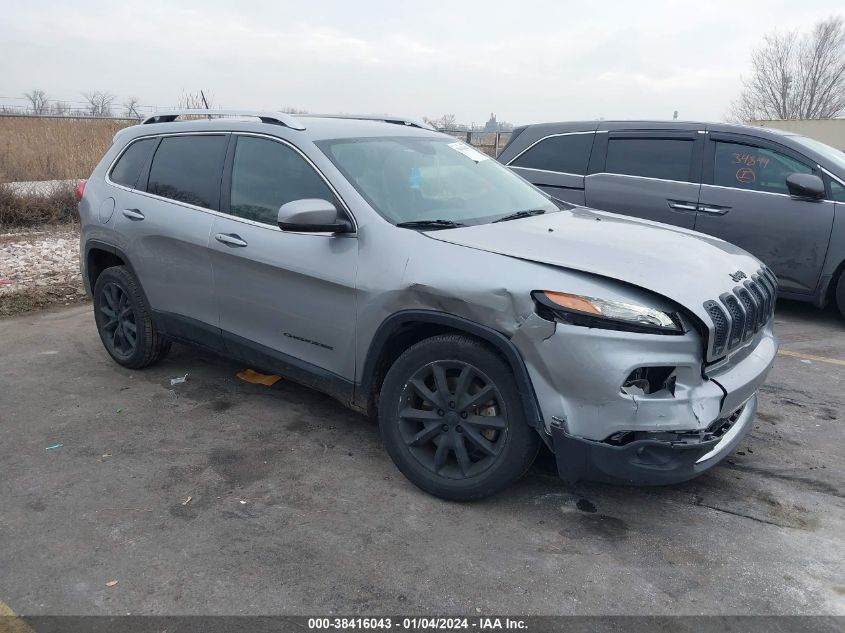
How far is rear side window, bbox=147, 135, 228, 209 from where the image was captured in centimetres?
421

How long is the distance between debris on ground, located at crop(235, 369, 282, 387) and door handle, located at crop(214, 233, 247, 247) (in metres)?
1.18

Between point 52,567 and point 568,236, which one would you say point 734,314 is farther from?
point 52,567

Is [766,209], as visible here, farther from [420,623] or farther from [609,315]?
[420,623]

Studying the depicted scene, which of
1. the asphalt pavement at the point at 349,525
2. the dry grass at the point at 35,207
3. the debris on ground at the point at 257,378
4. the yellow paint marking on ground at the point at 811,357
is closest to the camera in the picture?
the asphalt pavement at the point at 349,525

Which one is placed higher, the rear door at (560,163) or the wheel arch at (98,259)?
the rear door at (560,163)

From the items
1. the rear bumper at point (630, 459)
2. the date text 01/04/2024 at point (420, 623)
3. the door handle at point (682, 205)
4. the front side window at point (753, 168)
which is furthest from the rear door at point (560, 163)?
the date text 01/04/2024 at point (420, 623)

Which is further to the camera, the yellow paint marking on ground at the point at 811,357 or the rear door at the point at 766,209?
the rear door at the point at 766,209

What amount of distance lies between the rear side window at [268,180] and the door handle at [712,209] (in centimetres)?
427

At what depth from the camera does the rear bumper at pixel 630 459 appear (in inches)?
110

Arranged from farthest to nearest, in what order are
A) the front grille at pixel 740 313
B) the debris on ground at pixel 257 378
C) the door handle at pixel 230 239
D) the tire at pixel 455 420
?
the debris on ground at pixel 257 378 → the door handle at pixel 230 239 → the tire at pixel 455 420 → the front grille at pixel 740 313

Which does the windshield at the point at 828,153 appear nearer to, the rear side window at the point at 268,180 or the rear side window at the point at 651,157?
the rear side window at the point at 651,157

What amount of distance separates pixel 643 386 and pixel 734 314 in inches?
23.2

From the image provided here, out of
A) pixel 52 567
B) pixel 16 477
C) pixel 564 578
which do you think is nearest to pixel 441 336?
pixel 564 578

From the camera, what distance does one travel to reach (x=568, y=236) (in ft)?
11.1
